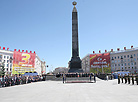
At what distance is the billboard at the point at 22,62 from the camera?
6750cm

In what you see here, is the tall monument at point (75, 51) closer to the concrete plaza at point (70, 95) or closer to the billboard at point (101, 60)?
the concrete plaza at point (70, 95)

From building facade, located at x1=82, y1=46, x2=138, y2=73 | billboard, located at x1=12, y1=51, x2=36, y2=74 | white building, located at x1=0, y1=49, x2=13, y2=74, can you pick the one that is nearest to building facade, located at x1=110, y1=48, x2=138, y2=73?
building facade, located at x1=82, y1=46, x2=138, y2=73

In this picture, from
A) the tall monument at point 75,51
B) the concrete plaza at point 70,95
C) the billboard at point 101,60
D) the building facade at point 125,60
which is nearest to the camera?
the concrete plaza at point 70,95

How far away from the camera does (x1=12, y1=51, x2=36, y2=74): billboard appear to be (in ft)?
221

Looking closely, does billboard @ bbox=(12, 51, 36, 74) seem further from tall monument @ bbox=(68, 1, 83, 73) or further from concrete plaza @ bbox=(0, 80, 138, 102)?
concrete plaza @ bbox=(0, 80, 138, 102)

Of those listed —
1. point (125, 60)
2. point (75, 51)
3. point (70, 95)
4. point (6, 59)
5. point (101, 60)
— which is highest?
point (75, 51)

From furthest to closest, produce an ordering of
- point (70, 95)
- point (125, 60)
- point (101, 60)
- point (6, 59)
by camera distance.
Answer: point (101, 60)
point (6, 59)
point (125, 60)
point (70, 95)

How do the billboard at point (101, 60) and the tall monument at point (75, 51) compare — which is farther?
the billboard at point (101, 60)

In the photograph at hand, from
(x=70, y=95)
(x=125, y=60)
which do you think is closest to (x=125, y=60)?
(x=125, y=60)

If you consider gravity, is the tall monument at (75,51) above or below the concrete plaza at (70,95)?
above

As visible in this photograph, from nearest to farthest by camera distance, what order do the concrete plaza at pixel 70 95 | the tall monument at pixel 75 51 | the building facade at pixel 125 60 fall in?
the concrete plaza at pixel 70 95 → the tall monument at pixel 75 51 → the building facade at pixel 125 60

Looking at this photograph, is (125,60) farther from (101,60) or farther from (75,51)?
(75,51)

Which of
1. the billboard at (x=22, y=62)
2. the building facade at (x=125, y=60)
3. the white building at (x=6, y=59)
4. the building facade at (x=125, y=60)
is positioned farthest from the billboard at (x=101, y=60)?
the white building at (x=6, y=59)

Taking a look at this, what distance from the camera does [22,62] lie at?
69875 millimetres
